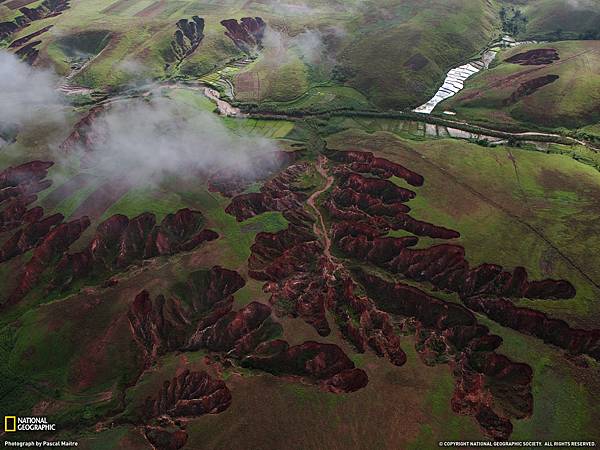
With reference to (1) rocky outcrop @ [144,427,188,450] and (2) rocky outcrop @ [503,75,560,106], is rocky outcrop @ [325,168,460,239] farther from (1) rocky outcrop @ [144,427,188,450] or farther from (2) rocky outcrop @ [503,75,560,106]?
(2) rocky outcrop @ [503,75,560,106]

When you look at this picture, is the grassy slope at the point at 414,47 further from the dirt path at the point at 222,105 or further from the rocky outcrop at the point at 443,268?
the rocky outcrop at the point at 443,268

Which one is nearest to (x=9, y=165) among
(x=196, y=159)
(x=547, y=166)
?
(x=196, y=159)

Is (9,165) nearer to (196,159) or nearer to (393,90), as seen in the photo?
(196,159)

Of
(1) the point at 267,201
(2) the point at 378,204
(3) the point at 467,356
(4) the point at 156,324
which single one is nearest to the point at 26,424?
(4) the point at 156,324

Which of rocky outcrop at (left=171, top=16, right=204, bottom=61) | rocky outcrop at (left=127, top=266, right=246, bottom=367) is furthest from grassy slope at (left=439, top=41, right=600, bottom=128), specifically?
rocky outcrop at (left=171, top=16, right=204, bottom=61)

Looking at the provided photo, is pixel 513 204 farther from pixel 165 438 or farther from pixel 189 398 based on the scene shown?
pixel 165 438

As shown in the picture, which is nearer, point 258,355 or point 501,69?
point 258,355
